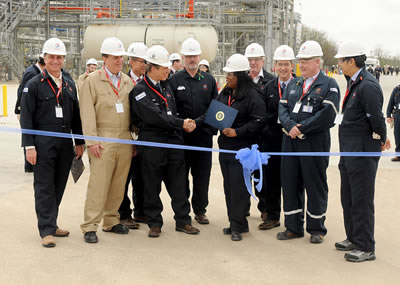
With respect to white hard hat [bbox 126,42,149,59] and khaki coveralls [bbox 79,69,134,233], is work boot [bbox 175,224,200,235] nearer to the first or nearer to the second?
khaki coveralls [bbox 79,69,134,233]

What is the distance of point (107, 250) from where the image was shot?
5422mm

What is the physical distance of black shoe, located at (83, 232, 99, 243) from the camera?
5.65 metres

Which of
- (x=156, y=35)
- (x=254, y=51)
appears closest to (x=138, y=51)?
(x=254, y=51)

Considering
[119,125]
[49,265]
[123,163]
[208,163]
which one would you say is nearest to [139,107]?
[119,125]

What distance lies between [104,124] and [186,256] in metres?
1.83

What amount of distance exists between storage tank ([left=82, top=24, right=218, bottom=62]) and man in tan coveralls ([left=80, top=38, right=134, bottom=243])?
17768mm

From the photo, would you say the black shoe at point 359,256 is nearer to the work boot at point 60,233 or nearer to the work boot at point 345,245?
the work boot at point 345,245

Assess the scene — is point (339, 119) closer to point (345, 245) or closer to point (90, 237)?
point (345, 245)

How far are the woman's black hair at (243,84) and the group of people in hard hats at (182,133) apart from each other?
12mm

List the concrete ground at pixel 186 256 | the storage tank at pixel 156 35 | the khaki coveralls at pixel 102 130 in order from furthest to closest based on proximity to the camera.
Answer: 1. the storage tank at pixel 156 35
2. the khaki coveralls at pixel 102 130
3. the concrete ground at pixel 186 256

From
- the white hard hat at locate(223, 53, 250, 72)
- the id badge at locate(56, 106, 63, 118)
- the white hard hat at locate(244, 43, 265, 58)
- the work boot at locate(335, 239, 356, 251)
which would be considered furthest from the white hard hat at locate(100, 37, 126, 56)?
the work boot at locate(335, 239, 356, 251)

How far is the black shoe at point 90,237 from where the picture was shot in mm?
5646

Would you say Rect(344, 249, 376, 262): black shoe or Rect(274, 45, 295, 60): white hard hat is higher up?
Rect(274, 45, 295, 60): white hard hat

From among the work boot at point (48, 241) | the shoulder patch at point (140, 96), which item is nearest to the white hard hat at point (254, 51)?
the shoulder patch at point (140, 96)
